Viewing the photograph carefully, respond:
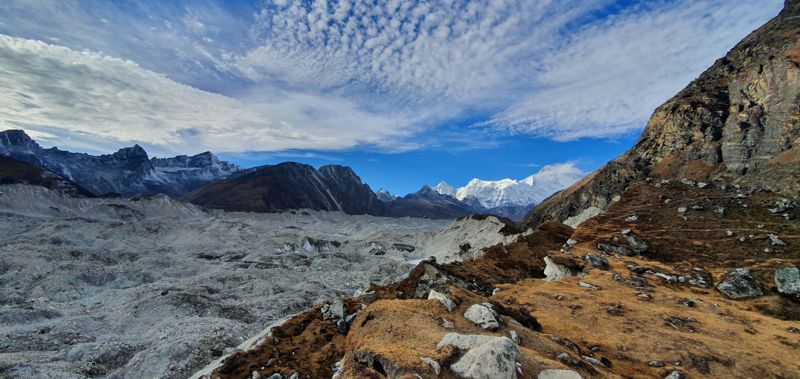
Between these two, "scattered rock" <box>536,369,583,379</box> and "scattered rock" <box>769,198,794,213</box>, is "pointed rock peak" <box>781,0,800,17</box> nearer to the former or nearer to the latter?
"scattered rock" <box>769,198,794,213</box>

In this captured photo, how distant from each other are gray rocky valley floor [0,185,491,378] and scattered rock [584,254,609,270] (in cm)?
3712

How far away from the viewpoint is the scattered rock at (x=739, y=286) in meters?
34.4

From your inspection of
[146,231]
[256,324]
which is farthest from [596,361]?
[146,231]

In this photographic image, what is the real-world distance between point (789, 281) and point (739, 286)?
3401mm

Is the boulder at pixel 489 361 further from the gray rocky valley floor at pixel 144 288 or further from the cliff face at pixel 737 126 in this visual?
the cliff face at pixel 737 126

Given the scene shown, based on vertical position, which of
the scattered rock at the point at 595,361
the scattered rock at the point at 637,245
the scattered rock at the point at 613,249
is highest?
the scattered rock at the point at 637,245

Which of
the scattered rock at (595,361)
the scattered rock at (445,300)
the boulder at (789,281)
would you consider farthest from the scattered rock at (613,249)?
the scattered rock at (445,300)

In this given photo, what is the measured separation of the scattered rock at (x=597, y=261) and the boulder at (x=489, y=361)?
31.7 m

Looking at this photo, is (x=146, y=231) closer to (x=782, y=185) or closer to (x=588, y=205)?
(x=588, y=205)

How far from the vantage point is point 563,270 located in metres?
39.9

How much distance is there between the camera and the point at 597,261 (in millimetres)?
41219

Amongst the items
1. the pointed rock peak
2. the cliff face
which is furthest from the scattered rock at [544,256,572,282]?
the pointed rock peak

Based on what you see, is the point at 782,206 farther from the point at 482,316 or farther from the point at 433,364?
the point at 433,364

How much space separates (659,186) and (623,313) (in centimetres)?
5136
